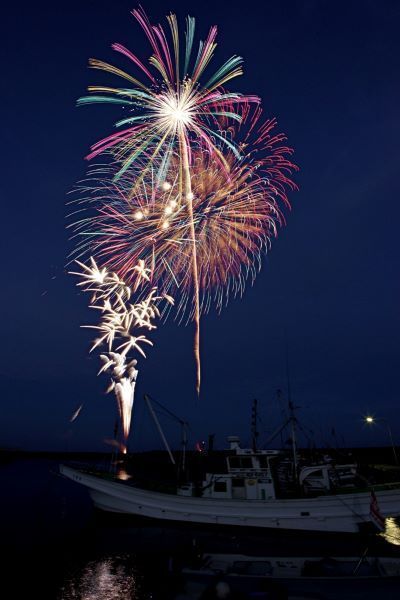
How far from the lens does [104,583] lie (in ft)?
67.7

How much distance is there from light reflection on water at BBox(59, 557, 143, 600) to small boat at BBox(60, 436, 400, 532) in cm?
960

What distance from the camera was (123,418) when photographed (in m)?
33.0

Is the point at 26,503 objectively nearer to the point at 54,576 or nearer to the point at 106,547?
the point at 106,547

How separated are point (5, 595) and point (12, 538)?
14.1 m

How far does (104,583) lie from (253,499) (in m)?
14.5

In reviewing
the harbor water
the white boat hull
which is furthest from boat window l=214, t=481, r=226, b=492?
the harbor water

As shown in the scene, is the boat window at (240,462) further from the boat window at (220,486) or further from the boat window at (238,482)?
the boat window at (220,486)

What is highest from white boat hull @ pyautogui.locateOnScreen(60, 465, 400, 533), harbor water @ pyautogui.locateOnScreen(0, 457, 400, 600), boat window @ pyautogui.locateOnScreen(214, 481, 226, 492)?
boat window @ pyautogui.locateOnScreen(214, 481, 226, 492)

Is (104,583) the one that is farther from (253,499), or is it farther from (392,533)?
(392,533)

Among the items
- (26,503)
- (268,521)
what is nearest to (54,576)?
(268,521)

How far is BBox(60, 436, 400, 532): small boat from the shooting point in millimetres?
30188

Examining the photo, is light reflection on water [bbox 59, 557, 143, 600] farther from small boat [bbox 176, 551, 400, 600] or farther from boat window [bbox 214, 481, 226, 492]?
boat window [bbox 214, 481, 226, 492]

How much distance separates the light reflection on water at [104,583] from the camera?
750 inches

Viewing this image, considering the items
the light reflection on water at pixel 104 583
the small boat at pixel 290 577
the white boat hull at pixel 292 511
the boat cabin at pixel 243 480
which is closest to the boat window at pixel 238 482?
the boat cabin at pixel 243 480
